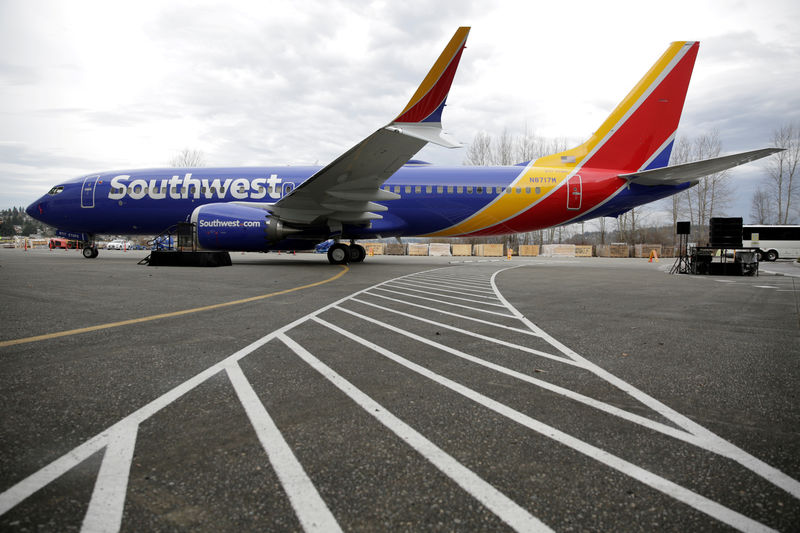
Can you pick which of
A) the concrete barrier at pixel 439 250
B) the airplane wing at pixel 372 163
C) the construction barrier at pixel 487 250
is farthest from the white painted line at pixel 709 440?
the construction barrier at pixel 487 250

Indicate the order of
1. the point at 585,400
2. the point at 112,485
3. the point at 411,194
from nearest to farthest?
the point at 112,485
the point at 585,400
the point at 411,194

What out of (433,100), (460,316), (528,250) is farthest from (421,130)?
(528,250)

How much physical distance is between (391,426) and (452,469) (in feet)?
1.50

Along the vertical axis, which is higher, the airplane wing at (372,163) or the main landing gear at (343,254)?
the airplane wing at (372,163)

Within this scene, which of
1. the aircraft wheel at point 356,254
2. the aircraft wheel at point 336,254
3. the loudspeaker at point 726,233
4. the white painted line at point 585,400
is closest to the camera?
the white painted line at point 585,400

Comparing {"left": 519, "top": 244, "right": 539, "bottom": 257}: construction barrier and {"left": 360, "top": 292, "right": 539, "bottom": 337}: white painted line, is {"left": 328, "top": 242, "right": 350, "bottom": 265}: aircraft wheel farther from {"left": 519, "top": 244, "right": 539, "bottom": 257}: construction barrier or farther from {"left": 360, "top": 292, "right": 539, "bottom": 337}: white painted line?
{"left": 519, "top": 244, "right": 539, "bottom": 257}: construction barrier

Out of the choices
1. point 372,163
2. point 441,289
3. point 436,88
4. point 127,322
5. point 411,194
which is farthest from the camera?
point 411,194

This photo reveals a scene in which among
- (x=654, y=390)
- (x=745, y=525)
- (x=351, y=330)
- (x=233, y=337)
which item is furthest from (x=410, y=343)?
(x=745, y=525)

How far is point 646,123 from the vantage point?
46.5 feet

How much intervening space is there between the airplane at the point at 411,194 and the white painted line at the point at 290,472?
409 inches

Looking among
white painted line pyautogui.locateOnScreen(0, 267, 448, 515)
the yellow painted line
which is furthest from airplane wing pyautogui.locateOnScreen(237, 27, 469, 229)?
white painted line pyautogui.locateOnScreen(0, 267, 448, 515)

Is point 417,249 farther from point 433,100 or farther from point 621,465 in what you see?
point 621,465

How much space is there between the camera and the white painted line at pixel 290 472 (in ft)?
4.28

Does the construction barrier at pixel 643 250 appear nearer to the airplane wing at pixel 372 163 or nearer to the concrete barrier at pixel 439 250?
the concrete barrier at pixel 439 250
